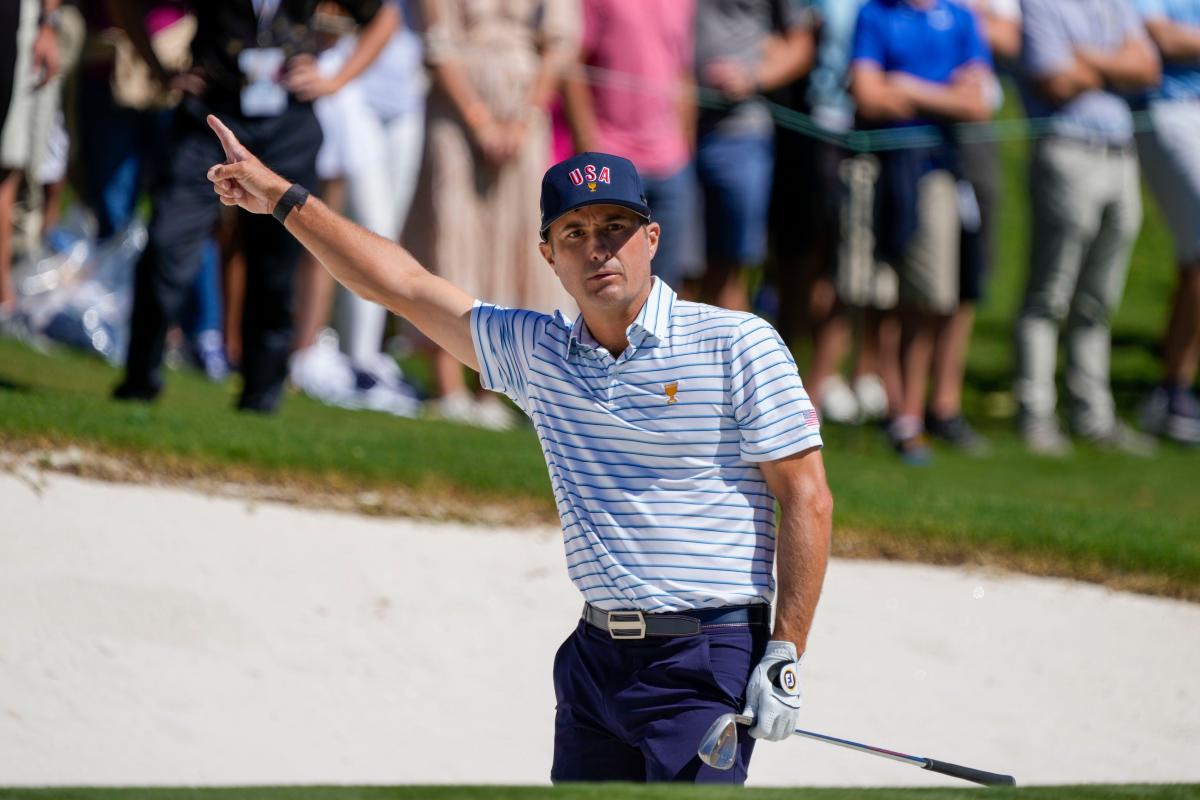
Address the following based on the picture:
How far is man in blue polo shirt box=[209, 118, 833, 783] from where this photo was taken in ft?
13.0

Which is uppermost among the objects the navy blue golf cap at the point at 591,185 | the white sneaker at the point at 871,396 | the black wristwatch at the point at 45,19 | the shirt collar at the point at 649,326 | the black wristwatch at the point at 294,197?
the black wristwatch at the point at 45,19

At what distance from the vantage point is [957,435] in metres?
10.1

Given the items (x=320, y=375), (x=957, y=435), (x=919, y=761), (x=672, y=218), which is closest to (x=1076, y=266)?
(x=957, y=435)

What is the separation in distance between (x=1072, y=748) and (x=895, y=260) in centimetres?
376

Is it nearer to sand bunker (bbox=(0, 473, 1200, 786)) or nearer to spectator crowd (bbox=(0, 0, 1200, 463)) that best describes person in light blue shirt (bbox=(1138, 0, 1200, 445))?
spectator crowd (bbox=(0, 0, 1200, 463))

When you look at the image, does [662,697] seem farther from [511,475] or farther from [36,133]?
[36,133]

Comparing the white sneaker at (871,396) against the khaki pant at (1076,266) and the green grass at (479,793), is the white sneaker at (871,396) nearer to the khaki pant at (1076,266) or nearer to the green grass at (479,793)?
the khaki pant at (1076,266)

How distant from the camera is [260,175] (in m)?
4.49

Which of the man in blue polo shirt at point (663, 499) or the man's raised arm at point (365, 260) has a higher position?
the man's raised arm at point (365, 260)

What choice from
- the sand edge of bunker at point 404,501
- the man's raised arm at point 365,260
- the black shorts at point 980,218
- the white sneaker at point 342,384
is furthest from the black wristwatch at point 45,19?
the black shorts at point 980,218

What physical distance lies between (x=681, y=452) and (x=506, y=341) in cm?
59

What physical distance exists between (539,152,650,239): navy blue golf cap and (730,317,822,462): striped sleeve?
15.7 inches

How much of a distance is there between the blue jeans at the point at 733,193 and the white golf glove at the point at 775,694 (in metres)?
5.86

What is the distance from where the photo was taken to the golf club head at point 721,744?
3.85 metres
